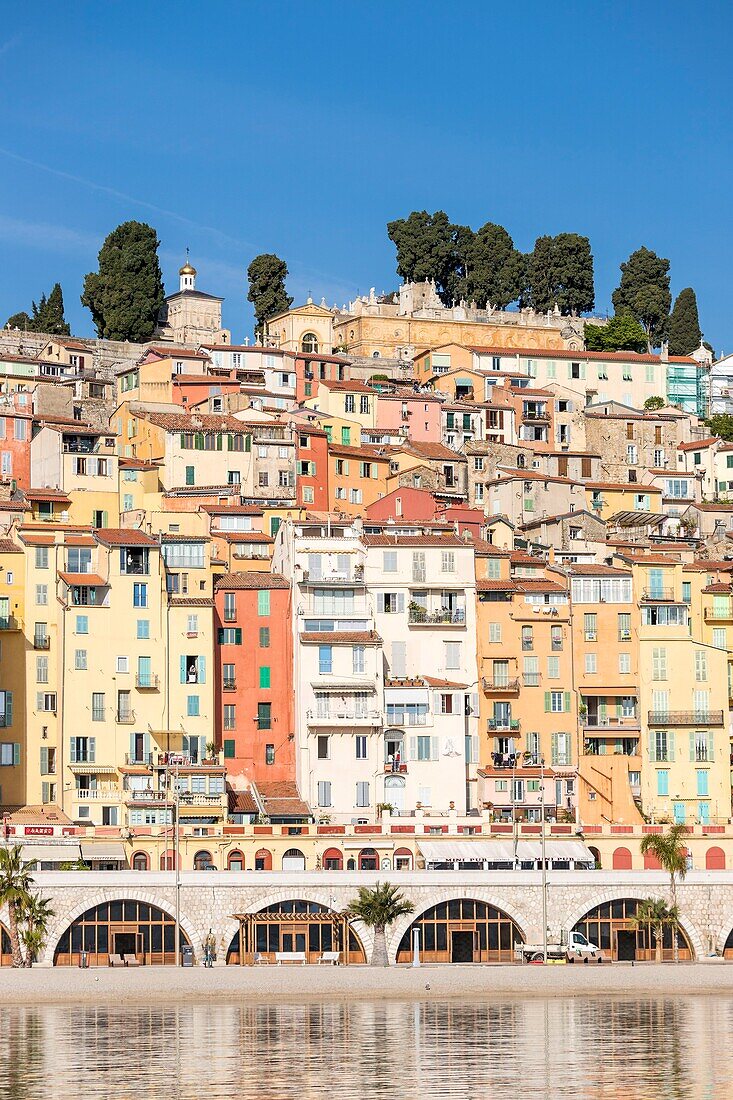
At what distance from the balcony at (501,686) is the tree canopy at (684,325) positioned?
8008cm

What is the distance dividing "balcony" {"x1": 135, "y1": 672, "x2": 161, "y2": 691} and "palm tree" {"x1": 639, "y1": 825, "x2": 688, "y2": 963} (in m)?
22.1

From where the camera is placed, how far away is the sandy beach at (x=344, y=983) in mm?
74688

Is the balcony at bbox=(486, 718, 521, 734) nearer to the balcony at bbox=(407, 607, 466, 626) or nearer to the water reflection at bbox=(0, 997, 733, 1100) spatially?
the balcony at bbox=(407, 607, 466, 626)

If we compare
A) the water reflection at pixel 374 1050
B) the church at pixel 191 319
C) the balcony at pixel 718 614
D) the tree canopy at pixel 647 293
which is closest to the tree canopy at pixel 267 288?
the church at pixel 191 319

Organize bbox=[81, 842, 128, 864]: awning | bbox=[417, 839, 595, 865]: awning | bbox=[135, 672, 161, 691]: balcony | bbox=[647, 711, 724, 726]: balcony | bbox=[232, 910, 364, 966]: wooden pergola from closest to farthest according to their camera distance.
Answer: bbox=[232, 910, 364, 966]: wooden pergola < bbox=[81, 842, 128, 864]: awning < bbox=[417, 839, 595, 865]: awning < bbox=[135, 672, 161, 691]: balcony < bbox=[647, 711, 724, 726]: balcony

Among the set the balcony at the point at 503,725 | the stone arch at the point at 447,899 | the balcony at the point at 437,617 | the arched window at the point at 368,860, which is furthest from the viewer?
the balcony at the point at 437,617

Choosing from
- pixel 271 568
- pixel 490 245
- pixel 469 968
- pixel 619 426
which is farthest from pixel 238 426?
pixel 490 245

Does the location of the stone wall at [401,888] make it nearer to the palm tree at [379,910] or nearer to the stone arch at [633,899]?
the stone arch at [633,899]

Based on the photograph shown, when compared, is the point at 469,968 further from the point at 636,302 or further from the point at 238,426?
the point at 636,302

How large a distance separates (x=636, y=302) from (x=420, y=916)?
98892mm

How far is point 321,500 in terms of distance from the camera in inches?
4680

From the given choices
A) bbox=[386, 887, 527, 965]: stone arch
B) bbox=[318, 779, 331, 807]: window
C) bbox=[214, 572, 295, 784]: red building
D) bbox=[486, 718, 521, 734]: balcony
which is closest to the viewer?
bbox=[386, 887, 527, 965]: stone arch

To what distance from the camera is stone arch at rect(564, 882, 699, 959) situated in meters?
83.8

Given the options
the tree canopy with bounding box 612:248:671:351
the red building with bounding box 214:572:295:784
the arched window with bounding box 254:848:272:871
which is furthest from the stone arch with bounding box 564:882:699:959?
the tree canopy with bounding box 612:248:671:351
